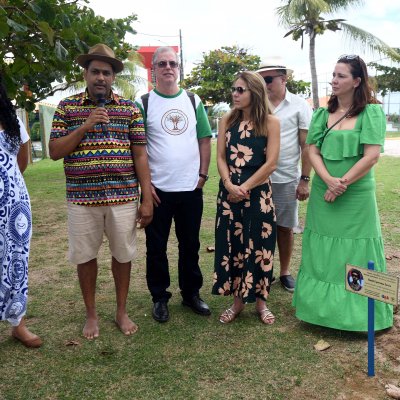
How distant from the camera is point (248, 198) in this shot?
3.43 m

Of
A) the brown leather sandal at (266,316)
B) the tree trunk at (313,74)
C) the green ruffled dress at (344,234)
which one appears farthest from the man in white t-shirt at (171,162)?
the tree trunk at (313,74)

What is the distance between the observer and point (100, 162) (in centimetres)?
314

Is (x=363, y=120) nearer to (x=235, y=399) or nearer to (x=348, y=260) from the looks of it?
(x=348, y=260)

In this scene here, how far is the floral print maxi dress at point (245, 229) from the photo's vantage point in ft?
11.3

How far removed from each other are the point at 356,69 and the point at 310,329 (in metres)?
1.95

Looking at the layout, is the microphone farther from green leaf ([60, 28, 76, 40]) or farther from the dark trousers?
the dark trousers

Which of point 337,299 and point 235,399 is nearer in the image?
point 235,399

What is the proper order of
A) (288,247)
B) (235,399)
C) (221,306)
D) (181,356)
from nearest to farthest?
(235,399) < (181,356) < (221,306) < (288,247)

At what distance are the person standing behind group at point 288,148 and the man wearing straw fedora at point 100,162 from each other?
1364 mm

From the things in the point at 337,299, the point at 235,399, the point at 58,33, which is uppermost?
the point at 58,33

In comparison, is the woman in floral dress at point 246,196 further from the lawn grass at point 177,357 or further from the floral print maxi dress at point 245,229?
the lawn grass at point 177,357

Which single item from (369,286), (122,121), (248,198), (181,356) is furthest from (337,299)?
(122,121)

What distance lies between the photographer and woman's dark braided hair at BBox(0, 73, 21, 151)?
2961 mm

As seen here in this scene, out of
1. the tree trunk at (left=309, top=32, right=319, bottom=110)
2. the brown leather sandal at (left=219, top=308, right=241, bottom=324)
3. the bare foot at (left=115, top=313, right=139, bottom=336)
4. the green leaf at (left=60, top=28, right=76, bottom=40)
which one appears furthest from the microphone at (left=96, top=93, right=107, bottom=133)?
the tree trunk at (left=309, top=32, right=319, bottom=110)
